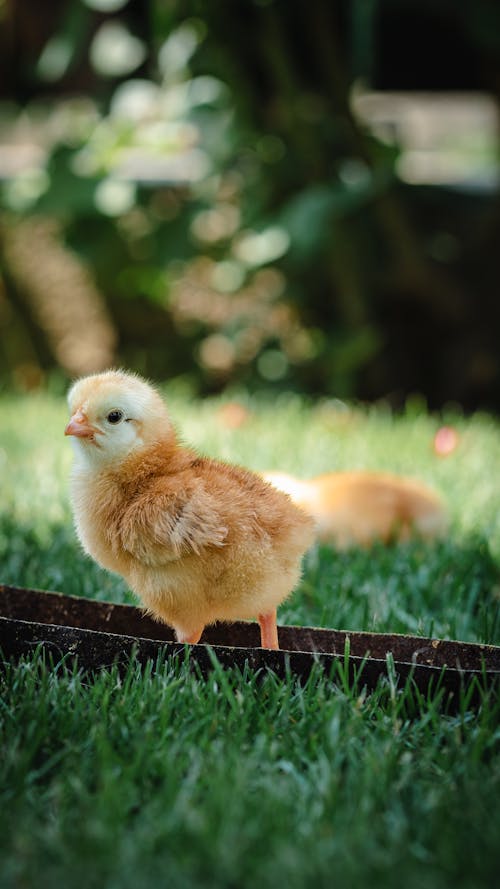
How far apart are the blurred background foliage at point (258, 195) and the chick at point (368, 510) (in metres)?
1.82

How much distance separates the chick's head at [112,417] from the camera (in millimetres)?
1435

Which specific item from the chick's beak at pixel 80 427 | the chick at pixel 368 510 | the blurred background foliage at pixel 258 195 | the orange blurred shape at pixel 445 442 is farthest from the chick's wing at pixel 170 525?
the blurred background foliage at pixel 258 195

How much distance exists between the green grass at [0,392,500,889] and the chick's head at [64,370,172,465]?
33cm

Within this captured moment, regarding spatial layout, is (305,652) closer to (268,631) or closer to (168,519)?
(268,631)

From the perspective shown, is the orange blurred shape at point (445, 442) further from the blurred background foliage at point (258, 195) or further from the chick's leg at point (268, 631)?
the chick's leg at point (268, 631)

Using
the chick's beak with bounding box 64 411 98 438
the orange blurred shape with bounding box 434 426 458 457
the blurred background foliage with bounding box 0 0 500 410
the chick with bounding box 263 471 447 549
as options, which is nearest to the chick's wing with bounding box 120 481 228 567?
the chick's beak with bounding box 64 411 98 438

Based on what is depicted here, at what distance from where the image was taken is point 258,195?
449 cm

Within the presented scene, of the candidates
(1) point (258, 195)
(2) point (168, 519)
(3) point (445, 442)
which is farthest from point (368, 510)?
(1) point (258, 195)

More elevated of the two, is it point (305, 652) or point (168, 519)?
point (168, 519)

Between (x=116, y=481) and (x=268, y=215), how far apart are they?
10.7ft

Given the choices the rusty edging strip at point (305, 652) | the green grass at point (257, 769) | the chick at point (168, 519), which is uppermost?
the chick at point (168, 519)

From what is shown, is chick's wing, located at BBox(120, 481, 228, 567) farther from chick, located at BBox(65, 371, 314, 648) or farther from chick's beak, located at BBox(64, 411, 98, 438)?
chick's beak, located at BBox(64, 411, 98, 438)

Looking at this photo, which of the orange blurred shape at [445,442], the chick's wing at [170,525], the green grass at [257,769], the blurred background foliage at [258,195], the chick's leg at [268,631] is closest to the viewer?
the green grass at [257,769]

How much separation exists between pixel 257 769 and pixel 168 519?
363mm
